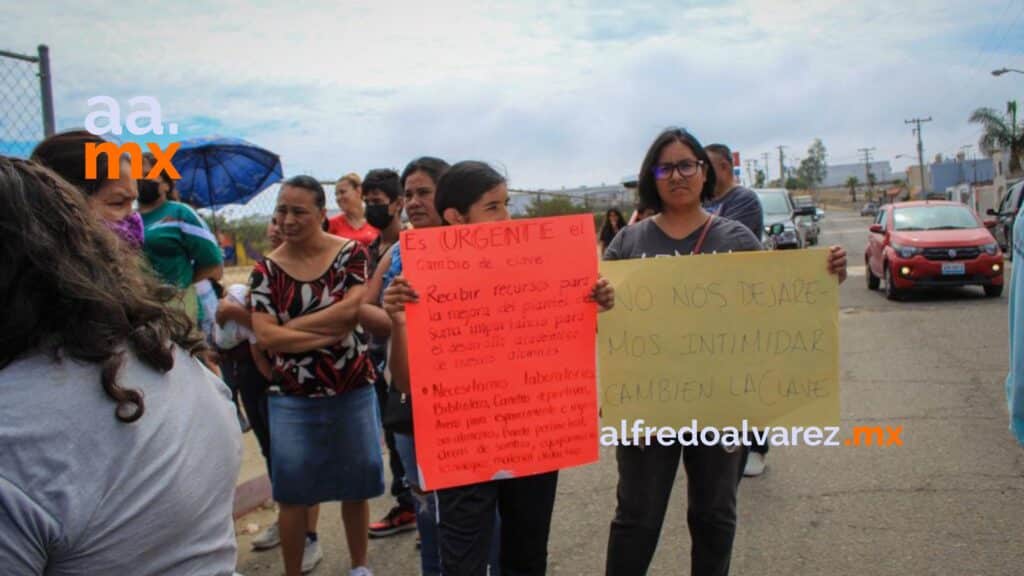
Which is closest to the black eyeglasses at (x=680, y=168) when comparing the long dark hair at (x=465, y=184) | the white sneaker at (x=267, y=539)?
the long dark hair at (x=465, y=184)

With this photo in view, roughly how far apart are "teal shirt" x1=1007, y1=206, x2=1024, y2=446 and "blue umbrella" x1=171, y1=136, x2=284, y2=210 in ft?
20.4

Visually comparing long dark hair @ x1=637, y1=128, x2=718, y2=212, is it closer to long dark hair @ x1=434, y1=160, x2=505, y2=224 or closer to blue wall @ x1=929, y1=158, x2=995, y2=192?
long dark hair @ x1=434, y1=160, x2=505, y2=224

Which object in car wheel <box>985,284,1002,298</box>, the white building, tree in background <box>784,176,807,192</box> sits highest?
the white building

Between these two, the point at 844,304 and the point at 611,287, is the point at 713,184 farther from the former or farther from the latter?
the point at 844,304

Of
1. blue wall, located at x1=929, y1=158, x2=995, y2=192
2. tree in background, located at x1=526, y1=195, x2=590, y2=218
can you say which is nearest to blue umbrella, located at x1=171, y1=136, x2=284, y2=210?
tree in background, located at x1=526, y1=195, x2=590, y2=218

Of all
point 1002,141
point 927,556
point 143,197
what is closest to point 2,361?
point 143,197

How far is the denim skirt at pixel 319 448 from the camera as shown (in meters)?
3.41

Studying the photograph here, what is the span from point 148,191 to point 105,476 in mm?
3128

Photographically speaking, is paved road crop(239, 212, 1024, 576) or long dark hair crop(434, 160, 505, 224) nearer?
long dark hair crop(434, 160, 505, 224)

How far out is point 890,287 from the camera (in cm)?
1274

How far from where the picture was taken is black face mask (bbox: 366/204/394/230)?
415 cm

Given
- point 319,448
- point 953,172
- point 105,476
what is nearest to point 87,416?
point 105,476

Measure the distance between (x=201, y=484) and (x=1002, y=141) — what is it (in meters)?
47.3

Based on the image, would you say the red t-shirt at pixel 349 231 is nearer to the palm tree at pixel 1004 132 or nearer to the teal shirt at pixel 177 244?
the teal shirt at pixel 177 244
